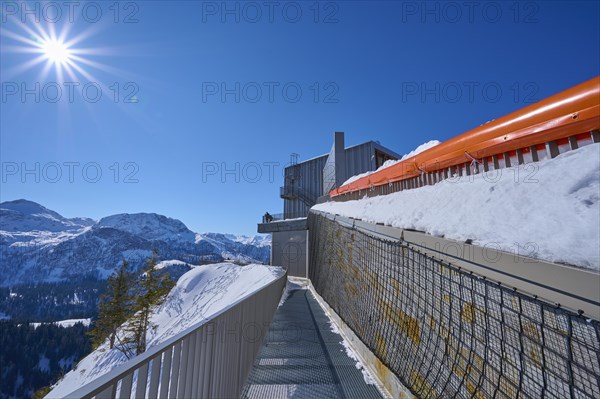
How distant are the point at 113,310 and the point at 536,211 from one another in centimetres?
4516

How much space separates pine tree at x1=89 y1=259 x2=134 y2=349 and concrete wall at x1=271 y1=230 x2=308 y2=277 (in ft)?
72.3

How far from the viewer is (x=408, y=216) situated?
323 centimetres

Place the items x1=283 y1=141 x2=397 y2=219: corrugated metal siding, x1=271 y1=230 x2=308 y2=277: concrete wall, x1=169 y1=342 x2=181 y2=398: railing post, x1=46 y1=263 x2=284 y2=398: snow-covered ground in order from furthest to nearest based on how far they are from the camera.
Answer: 1. x1=283 y1=141 x2=397 y2=219: corrugated metal siding
2. x1=46 y1=263 x2=284 y2=398: snow-covered ground
3. x1=271 y1=230 x2=308 y2=277: concrete wall
4. x1=169 y1=342 x2=181 y2=398: railing post

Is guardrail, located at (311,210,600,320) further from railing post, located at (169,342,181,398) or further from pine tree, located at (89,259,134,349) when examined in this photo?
pine tree, located at (89,259,134,349)

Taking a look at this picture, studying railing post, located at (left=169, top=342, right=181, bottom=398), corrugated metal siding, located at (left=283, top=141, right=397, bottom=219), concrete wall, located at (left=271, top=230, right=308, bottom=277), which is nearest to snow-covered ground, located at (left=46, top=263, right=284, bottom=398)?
concrete wall, located at (left=271, top=230, right=308, bottom=277)

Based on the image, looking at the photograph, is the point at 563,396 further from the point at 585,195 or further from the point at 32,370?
the point at 32,370

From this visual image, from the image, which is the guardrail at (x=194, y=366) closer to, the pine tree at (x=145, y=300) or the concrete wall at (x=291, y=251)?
the concrete wall at (x=291, y=251)

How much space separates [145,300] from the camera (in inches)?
1260

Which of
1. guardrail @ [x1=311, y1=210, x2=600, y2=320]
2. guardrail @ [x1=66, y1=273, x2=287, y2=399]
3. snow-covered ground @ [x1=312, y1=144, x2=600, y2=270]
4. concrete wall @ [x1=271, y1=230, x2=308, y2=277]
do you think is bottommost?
concrete wall @ [x1=271, y1=230, x2=308, y2=277]

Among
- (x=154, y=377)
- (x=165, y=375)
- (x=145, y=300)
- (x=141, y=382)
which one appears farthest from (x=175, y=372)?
(x=145, y=300)

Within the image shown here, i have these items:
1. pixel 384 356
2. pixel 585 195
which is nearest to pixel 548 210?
pixel 585 195

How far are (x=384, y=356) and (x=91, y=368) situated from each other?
43420 mm

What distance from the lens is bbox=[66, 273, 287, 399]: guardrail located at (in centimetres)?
128

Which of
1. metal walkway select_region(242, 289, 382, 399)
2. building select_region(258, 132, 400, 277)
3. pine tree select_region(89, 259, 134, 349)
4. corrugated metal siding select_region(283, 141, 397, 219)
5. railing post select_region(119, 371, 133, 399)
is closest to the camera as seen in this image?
railing post select_region(119, 371, 133, 399)
